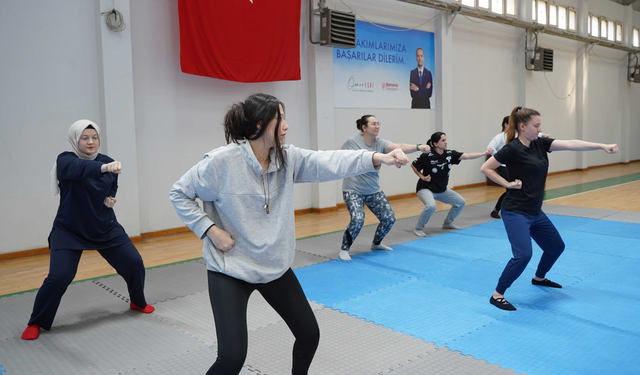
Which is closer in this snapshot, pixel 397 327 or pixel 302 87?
pixel 397 327

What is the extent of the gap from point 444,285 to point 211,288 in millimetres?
2636

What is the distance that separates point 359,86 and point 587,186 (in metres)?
5.71

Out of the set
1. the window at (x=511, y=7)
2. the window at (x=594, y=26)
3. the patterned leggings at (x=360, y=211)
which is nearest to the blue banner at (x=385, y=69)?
the window at (x=511, y=7)

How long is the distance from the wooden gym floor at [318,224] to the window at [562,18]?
384 centimetres

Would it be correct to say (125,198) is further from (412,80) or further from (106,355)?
(412,80)

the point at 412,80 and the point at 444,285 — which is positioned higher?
the point at 412,80

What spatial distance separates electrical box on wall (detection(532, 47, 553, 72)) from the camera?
36.2 ft

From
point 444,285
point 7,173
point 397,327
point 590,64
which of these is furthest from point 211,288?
point 590,64

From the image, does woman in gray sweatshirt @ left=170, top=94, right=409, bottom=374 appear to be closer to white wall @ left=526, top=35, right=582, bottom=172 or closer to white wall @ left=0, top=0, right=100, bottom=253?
white wall @ left=0, top=0, right=100, bottom=253

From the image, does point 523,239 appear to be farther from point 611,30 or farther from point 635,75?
point 635,75

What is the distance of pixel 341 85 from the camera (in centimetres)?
797

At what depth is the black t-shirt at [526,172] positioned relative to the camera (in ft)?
11.3

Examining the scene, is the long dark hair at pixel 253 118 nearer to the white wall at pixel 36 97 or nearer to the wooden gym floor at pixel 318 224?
the wooden gym floor at pixel 318 224

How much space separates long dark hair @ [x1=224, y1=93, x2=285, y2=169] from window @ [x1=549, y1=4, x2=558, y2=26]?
39.9 feet
